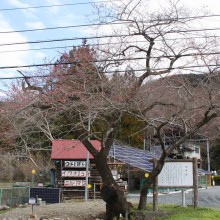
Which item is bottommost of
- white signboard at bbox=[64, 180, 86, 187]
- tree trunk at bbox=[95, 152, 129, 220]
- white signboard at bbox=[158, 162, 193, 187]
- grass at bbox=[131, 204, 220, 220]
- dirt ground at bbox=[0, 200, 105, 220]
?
dirt ground at bbox=[0, 200, 105, 220]

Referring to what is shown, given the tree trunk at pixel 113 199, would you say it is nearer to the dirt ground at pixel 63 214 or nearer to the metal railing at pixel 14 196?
the dirt ground at pixel 63 214

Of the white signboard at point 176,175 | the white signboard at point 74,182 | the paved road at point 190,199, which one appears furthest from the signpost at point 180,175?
the white signboard at point 74,182

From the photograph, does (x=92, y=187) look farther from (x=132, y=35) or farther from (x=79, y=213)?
(x=132, y=35)

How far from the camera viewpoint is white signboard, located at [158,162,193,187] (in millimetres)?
17219

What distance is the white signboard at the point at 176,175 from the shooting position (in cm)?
1722

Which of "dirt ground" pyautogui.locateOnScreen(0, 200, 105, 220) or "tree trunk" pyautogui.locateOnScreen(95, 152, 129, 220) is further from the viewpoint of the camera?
"dirt ground" pyautogui.locateOnScreen(0, 200, 105, 220)

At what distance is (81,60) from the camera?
1580 cm

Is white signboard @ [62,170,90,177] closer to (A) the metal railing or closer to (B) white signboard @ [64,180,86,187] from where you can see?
(B) white signboard @ [64,180,86,187]

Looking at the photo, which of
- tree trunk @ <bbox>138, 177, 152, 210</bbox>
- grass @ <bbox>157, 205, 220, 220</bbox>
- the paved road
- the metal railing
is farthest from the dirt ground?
the paved road

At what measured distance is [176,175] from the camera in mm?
17266

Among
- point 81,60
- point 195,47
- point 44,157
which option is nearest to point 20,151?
point 44,157

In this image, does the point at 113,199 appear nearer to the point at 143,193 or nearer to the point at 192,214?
the point at 143,193

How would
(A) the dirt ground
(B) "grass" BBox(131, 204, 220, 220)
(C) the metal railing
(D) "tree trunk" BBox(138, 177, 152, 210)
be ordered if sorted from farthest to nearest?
(C) the metal railing, (A) the dirt ground, (D) "tree trunk" BBox(138, 177, 152, 210), (B) "grass" BBox(131, 204, 220, 220)

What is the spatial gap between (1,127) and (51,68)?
618cm
